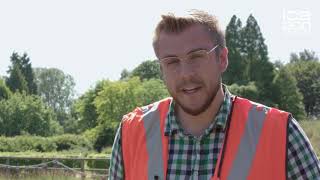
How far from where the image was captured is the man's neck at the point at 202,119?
267 centimetres

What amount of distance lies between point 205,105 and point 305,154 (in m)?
0.42

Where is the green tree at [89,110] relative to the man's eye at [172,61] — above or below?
above

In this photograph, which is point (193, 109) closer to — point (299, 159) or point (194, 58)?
point (194, 58)

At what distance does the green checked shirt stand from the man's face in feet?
0.39

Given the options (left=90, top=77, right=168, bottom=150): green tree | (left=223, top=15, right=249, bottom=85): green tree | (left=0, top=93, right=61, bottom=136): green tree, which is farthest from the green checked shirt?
(left=223, top=15, right=249, bottom=85): green tree

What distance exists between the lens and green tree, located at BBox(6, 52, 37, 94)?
82812 mm

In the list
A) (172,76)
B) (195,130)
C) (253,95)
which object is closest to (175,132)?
(195,130)

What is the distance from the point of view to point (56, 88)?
342 ft

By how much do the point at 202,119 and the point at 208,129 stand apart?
0.17ft

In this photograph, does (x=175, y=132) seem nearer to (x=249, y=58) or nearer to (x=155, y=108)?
(x=155, y=108)

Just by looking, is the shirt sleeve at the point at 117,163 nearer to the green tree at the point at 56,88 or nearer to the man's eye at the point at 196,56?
the man's eye at the point at 196,56

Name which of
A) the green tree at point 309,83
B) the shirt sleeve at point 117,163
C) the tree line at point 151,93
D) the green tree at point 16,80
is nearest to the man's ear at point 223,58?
the shirt sleeve at point 117,163

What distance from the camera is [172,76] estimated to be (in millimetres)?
2602

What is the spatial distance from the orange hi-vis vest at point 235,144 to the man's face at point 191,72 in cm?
18
